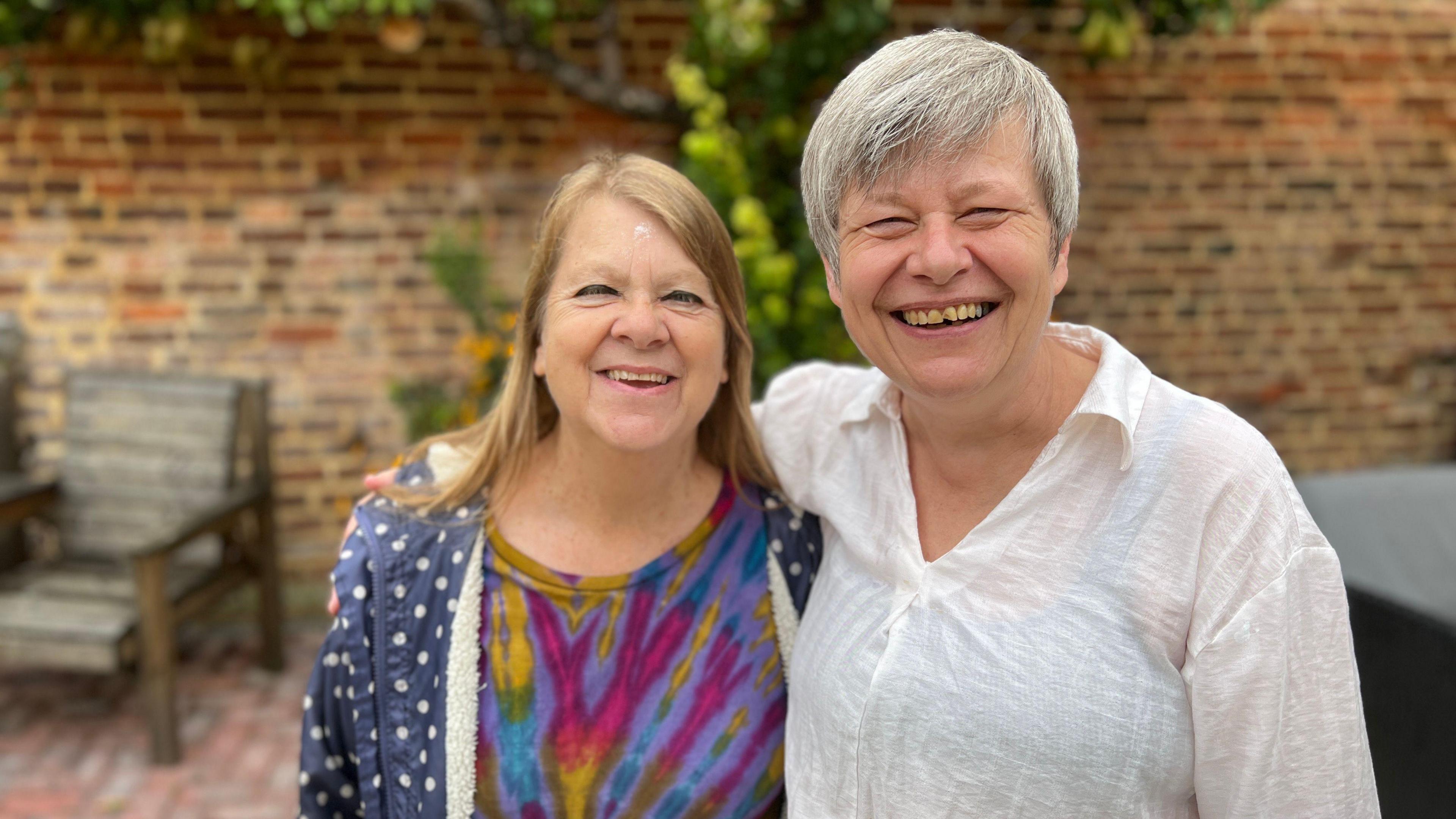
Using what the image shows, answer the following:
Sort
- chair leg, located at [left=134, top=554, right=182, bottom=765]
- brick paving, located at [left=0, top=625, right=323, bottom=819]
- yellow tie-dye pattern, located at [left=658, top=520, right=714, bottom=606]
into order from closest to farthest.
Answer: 1. yellow tie-dye pattern, located at [left=658, top=520, right=714, bottom=606]
2. brick paving, located at [left=0, top=625, right=323, bottom=819]
3. chair leg, located at [left=134, top=554, right=182, bottom=765]

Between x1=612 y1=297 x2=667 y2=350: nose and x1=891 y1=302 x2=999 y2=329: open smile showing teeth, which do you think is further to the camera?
x1=612 y1=297 x2=667 y2=350: nose

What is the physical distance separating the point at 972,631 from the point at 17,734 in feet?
12.8

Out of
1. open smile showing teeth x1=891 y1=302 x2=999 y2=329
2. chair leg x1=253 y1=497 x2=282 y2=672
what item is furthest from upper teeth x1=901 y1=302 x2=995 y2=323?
chair leg x1=253 y1=497 x2=282 y2=672

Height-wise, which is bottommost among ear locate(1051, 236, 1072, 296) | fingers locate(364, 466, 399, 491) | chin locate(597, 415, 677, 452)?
fingers locate(364, 466, 399, 491)

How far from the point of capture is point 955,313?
128 centimetres

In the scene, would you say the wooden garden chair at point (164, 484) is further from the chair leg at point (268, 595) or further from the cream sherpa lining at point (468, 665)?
the cream sherpa lining at point (468, 665)

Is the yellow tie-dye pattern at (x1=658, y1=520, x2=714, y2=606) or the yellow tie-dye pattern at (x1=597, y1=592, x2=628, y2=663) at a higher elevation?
the yellow tie-dye pattern at (x1=658, y1=520, x2=714, y2=606)

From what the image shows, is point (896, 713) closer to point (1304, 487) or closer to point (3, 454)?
point (1304, 487)

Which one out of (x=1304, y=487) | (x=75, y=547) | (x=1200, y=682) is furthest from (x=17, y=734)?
(x=1304, y=487)

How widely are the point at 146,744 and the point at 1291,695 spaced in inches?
151

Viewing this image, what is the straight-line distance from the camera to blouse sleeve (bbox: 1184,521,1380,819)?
1.16m

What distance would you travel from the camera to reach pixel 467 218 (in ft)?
14.1

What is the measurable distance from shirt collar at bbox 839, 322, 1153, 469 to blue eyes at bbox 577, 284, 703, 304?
33 cm

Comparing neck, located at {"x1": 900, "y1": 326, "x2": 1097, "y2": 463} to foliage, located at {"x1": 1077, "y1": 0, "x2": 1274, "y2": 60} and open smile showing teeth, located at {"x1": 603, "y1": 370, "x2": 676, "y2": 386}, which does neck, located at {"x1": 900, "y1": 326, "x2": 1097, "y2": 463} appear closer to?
open smile showing teeth, located at {"x1": 603, "y1": 370, "x2": 676, "y2": 386}
